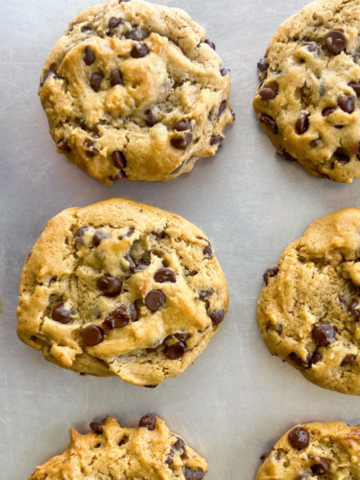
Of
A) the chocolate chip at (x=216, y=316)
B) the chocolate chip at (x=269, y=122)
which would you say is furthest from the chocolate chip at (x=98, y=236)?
the chocolate chip at (x=269, y=122)

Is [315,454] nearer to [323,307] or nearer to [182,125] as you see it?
[323,307]

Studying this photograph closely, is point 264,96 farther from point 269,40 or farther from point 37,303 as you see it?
point 37,303

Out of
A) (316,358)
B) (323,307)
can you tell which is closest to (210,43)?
(323,307)

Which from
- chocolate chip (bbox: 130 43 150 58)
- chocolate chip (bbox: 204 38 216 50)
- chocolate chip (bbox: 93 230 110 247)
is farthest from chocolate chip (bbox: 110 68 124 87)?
chocolate chip (bbox: 93 230 110 247)

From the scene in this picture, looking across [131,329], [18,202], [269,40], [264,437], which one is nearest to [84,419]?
[131,329]

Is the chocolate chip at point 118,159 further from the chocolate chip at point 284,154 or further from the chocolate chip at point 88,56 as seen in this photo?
the chocolate chip at point 284,154

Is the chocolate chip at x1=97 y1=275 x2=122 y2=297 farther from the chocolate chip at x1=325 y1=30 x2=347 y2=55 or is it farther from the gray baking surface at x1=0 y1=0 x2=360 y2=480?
the chocolate chip at x1=325 y1=30 x2=347 y2=55

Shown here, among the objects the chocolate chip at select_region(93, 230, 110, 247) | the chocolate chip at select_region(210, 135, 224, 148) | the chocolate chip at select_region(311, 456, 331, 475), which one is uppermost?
the chocolate chip at select_region(210, 135, 224, 148)
